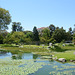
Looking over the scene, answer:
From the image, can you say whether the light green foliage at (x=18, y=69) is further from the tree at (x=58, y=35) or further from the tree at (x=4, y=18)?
the tree at (x=58, y=35)

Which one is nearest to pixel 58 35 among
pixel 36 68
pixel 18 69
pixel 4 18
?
pixel 4 18

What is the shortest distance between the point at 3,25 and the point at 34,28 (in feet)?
78.5

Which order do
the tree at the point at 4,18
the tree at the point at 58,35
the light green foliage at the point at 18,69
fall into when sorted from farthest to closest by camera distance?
the tree at the point at 58,35
the tree at the point at 4,18
the light green foliage at the point at 18,69

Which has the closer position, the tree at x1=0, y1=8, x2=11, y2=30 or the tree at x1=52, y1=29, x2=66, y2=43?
the tree at x1=0, y1=8, x2=11, y2=30

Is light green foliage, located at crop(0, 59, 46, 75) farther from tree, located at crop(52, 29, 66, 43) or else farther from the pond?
tree, located at crop(52, 29, 66, 43)

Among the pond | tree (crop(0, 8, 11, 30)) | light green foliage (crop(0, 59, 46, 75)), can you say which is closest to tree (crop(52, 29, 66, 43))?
tree (crop(0, 8, 11, 30))

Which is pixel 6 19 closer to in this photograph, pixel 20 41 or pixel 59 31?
pixel 20 41

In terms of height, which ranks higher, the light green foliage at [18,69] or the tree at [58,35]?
the tree at [58,35]

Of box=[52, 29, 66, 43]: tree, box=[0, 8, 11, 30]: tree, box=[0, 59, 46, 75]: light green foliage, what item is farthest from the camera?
box=[52, 29, 66, 43]: tree

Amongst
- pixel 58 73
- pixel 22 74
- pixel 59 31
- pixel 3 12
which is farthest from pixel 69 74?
pixel 59 31

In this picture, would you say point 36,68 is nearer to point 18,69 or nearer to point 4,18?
point 18,69

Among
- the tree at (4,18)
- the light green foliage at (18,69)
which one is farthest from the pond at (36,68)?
the tree at (4,18)

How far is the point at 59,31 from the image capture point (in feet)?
190

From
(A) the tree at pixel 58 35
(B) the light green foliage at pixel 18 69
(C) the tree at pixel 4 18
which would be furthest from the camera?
(A) the tree at pixel 58 35
